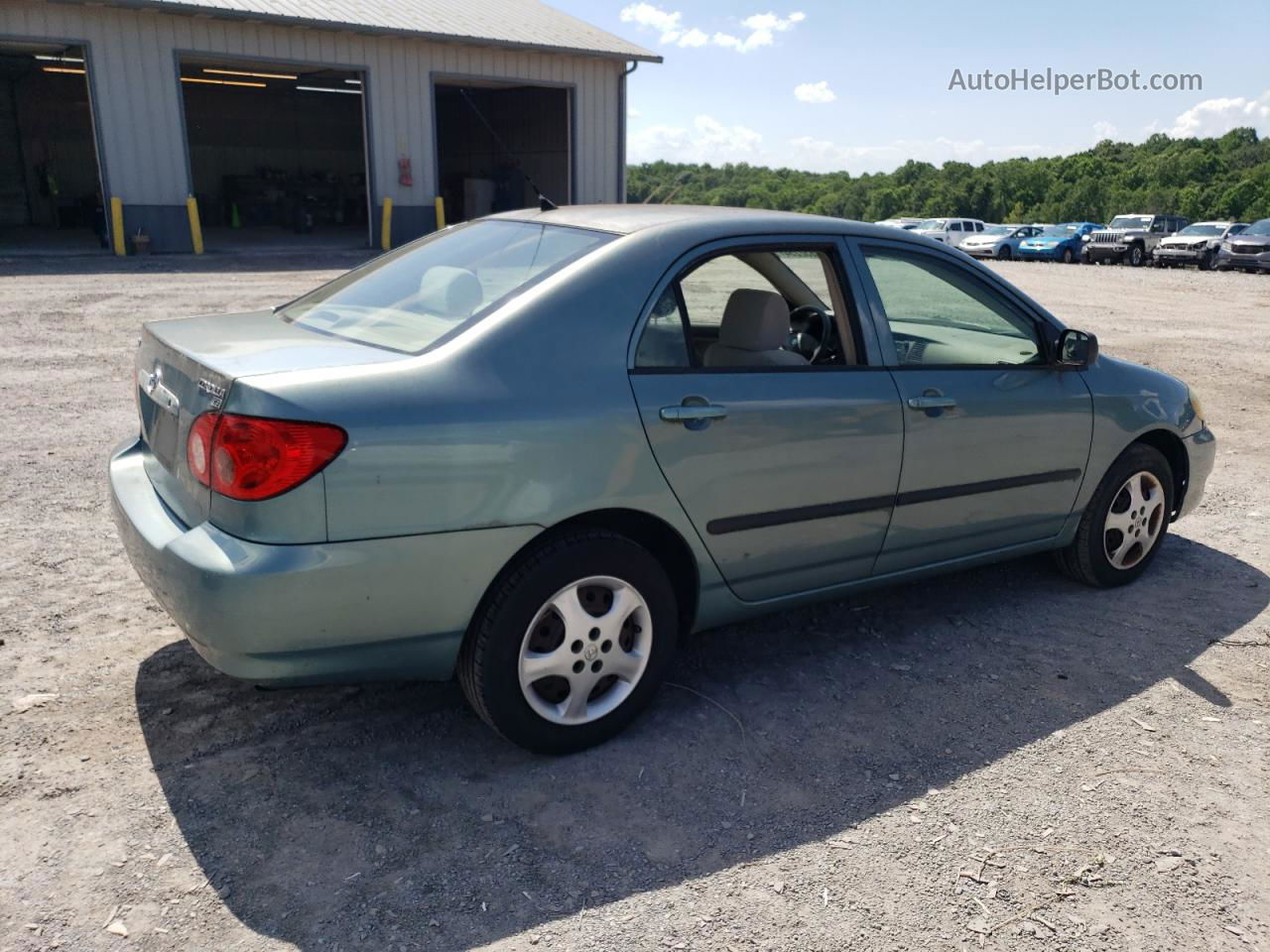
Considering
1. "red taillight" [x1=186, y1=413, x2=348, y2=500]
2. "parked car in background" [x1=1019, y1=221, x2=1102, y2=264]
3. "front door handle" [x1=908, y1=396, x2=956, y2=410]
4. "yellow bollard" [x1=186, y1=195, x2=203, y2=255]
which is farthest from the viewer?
"parked car in background" [x1=1019, y1=221, x2=1102, y2=264]

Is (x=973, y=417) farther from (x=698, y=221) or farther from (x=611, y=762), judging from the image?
(x=611, y=762)

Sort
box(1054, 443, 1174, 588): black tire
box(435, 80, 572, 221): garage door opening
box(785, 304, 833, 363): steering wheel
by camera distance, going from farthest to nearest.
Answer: box(435, 80, 572, 221): garage door opening, box(1054, 443, 1174, 588): black tire, box(785, 304, 833, 363): steering wheel

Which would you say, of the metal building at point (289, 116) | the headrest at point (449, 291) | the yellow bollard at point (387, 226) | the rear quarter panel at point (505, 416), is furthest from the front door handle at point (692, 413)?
A: the yellow bollard at point (387, 226)

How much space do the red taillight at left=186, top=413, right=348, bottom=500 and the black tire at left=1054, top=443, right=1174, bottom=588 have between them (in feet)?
10.9

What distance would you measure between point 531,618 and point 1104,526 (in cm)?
286

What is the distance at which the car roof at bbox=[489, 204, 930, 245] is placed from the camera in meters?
3.38

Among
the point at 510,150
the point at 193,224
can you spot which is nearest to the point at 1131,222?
the point at 510,150

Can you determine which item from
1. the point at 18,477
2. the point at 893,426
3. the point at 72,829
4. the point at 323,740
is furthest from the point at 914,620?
the point at 18,477

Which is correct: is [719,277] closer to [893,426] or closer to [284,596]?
[893,426]

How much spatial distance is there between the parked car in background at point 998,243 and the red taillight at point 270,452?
35.8 m

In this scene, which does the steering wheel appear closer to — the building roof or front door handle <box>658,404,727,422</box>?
front door handle <box>658,404,727,422</box>

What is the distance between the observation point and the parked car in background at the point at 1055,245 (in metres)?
34.2

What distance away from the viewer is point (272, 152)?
32938 millimetres

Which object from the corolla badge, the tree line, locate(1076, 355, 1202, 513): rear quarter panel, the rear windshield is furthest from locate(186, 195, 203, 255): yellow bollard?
the tree line
